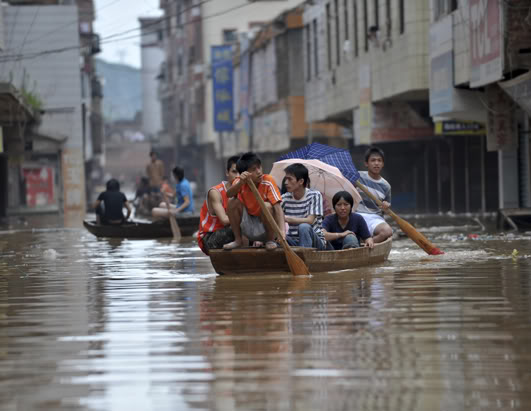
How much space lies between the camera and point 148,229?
23.6 meters

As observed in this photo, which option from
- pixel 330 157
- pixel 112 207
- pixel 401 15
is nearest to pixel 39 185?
pixel 401 15

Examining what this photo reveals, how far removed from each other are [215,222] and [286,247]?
1.29m

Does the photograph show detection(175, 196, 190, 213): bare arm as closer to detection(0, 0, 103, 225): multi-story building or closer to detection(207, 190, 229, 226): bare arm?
detection(207, 190, 229, 226): bare arm

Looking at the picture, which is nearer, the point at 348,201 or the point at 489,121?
the point at 348,201

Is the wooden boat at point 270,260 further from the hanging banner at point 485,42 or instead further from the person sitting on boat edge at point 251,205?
the hanging banner at point 485,42

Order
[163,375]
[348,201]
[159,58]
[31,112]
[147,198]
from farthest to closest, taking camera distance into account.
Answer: [159,58], [147,198], [31,112], [348,201], [163,375]

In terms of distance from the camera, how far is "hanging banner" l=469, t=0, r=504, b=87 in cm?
2459

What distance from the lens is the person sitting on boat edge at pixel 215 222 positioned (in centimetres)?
1317

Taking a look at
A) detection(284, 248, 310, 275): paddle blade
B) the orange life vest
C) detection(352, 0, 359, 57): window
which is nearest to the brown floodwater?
detection(284, 248, 310, 275): paddle blade

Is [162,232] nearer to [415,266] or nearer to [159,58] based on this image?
[415,266]

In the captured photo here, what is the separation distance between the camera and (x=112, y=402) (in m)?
5.86

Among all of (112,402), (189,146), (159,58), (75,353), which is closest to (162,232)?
(75,353)

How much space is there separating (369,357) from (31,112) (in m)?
29.1

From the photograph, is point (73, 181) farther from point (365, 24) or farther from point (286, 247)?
point (286, 247)
